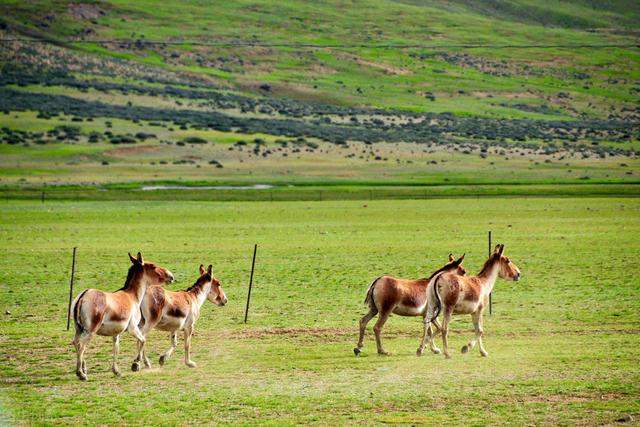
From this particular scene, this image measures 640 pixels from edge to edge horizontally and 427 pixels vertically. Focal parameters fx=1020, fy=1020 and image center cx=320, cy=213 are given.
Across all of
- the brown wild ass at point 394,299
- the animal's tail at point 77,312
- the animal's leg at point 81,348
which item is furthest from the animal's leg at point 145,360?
the brown wild ass at point 394,299

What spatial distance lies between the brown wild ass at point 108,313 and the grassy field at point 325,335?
0.68 meters

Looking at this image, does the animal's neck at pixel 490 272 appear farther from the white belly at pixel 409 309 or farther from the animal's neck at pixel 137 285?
the animal's neck at pixel 137 285

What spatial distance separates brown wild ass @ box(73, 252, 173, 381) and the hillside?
46.1 m

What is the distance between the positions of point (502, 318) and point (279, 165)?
71.4 meters

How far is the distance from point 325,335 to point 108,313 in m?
6.05

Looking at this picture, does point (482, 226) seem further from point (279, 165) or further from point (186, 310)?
point (279, 165)

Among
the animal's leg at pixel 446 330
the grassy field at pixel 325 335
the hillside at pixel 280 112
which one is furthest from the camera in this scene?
the hillside at pixel 280 112

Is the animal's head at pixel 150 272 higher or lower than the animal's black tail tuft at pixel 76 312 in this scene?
higher

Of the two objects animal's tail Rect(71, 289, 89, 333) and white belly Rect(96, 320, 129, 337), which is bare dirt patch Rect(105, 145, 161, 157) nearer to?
white belly Rect(96, 320, 129, 337)

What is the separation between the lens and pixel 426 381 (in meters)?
17.0

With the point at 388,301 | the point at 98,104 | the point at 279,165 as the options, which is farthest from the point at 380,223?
the point at 98,104

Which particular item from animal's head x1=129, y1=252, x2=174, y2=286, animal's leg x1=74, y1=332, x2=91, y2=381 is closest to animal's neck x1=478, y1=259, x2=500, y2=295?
animal's head x1=129, y1=252, x2=174, y2=286

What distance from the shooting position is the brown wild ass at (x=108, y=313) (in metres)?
17.0

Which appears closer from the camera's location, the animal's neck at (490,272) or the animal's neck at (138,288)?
the animal's neck at (138,288)
